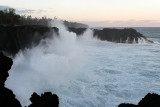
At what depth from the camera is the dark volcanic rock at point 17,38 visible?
950 inches

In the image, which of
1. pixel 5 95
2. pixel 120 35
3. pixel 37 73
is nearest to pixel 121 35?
pixel 120 35

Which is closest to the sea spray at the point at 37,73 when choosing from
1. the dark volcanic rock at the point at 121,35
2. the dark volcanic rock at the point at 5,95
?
the dark volcanic rock at the point at 5,95

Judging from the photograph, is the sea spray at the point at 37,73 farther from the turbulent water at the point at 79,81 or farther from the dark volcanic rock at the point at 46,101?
the dark volcanic rock at the point at 46,101

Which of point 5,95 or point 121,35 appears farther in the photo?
point 121,35

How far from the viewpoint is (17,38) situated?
26172 mm

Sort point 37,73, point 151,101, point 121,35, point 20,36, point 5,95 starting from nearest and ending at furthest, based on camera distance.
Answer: point 151,101, point 5,95, point 37,73, point 20,36, point 121,35

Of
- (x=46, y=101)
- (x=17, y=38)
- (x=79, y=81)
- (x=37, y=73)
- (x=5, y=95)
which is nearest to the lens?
(x=46, y=101)

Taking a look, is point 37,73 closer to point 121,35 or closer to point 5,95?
point 5,95

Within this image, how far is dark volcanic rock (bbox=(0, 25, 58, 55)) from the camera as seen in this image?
2413cm

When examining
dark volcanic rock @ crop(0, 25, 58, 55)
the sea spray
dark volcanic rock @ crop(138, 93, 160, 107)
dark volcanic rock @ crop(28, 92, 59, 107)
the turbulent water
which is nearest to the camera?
dark volcanic rock @ crop(138, 93, 160, 107)

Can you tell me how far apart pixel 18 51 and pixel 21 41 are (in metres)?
2.36

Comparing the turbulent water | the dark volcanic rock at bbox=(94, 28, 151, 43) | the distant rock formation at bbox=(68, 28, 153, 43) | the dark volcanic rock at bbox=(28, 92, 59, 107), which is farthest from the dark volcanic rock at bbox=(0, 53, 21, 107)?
the dark volcanic rock at bbox=(94, 28, 151, 43)

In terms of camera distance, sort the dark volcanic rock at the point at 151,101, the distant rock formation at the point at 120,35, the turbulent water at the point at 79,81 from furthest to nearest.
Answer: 1. the distant rock formation at the point at 120,35
2. the turbulent water at the point at 79,81
3. the dark volcanic rock at the point at 151,101

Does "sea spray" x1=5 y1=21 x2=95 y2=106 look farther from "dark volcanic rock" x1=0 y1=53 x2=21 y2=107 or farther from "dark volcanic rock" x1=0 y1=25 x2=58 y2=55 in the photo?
"dark volcanic rock" x1=0 y1=53 x2=21 y2=107
